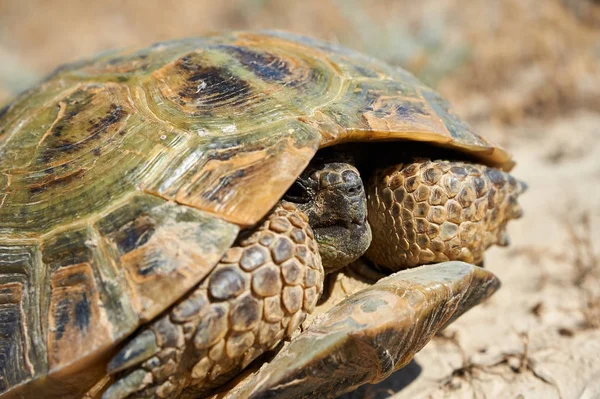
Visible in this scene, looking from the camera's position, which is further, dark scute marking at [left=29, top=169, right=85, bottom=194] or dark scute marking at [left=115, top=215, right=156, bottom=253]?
dark scute marking at [left=29, top=169, right=85, bottom=194]

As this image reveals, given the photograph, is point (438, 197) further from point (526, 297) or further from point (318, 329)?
point (526, 297)

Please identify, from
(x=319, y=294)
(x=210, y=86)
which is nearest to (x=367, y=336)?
(x=319, y=294)

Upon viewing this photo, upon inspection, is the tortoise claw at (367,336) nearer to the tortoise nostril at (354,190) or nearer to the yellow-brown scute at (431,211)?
the yellow-brown scute at (431,211)

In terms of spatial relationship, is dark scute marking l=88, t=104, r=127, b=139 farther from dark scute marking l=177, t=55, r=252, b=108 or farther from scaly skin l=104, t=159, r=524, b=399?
scaly skin l=104, t=159, r=524, b=399

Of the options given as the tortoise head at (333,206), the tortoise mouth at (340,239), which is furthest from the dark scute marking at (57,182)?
the tortoise mouth at (340,239)

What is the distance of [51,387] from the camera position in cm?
187

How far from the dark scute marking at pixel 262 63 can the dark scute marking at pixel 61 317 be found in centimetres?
Result: 120

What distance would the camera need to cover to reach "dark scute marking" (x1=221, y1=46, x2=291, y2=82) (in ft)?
7.92

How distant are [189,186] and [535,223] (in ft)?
9.58

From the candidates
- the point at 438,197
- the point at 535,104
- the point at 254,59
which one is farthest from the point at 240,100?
the point at 535,104

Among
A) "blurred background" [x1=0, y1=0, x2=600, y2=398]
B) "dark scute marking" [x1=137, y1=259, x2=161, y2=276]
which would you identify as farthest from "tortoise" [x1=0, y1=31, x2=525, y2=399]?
"blurred background" [x1=0, y1=0, x2=600, y2=398]

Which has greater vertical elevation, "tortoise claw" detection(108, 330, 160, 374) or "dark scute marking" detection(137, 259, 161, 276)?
"dark scute marking" detection(137, 259, 161, 276)

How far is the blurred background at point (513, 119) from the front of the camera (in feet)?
8.71

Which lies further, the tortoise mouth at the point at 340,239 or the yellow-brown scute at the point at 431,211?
the yellow-brown scute at the point at 431,211
